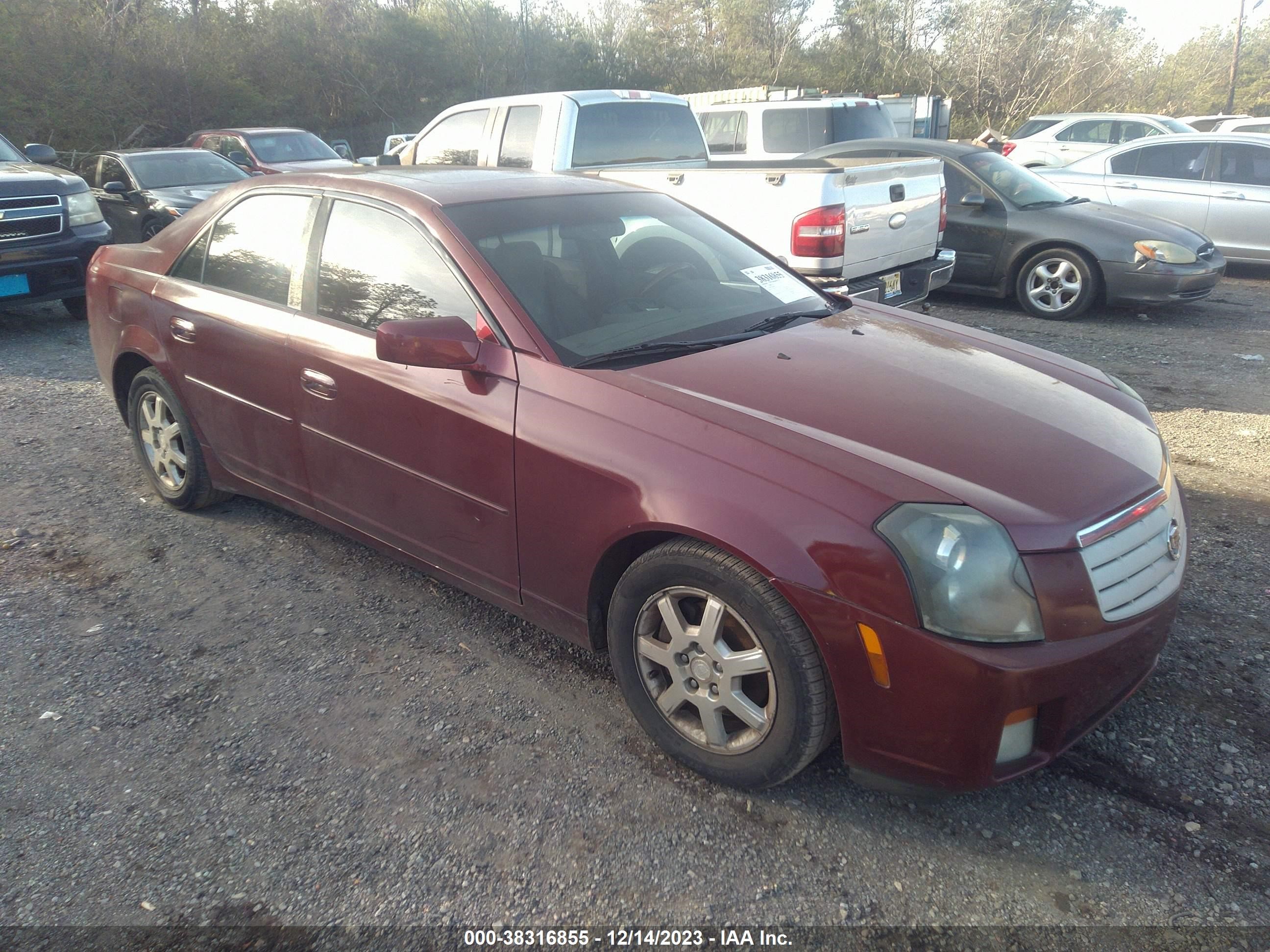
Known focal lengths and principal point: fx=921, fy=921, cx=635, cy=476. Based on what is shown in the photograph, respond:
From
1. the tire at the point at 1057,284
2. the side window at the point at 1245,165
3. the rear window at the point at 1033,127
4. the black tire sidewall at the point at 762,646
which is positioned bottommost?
the black tire sidewall at the point at 762,646

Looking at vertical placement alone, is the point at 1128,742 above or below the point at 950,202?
below

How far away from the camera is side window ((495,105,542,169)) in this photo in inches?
308

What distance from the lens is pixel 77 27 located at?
802 inches

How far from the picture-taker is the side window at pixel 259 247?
3.69m

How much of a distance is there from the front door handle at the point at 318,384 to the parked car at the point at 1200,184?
9227 mm

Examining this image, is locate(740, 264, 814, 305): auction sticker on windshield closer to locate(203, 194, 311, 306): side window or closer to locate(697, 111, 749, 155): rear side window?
locate(203, 194, 311, 306): side window

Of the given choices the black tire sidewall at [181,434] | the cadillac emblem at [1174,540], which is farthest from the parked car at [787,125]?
the cadillac emblem at [1174,540]

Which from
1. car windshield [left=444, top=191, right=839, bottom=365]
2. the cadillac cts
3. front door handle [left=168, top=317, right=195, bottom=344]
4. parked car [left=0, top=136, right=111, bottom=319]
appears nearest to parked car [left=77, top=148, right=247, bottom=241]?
parked car [left=0, top=136, right=111, bottom=319]

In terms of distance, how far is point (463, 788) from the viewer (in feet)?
8.67

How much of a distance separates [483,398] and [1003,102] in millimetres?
35480

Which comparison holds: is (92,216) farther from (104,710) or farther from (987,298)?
(987,298)

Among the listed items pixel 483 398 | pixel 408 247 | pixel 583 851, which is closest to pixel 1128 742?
pixel 583 851

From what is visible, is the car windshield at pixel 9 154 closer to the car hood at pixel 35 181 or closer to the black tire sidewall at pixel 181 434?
the car hood at pixel 35 181

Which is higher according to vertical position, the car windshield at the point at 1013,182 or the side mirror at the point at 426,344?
the car windshield at the point at 1013,182
